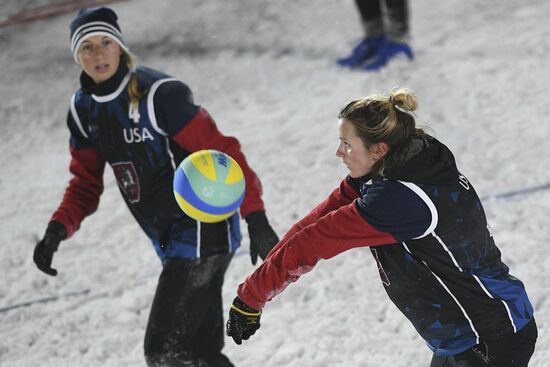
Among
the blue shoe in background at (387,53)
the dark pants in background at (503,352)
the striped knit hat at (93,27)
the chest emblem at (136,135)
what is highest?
the striped knit hat at (93,27)

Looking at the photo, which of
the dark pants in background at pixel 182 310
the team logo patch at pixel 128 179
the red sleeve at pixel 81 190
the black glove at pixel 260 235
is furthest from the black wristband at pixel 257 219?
the red sleeve at pixel 81 190

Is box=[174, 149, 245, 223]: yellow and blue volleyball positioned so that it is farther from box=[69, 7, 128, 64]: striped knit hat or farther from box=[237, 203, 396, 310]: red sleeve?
box=[69, 7, 128, 64]: striped knit hat

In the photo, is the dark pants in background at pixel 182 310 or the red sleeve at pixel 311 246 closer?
the red sleeve at pixel 311 246

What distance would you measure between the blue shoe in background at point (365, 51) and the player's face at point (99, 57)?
433 cm

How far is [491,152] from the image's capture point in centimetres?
592

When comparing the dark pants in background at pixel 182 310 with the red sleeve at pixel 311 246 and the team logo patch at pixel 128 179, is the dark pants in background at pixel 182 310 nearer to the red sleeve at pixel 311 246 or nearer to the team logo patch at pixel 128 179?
the team logo patch at pixel 128 179

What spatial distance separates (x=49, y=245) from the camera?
366 centimetres

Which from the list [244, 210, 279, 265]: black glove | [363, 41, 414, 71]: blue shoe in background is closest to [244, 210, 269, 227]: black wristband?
[244, 210, 279, 265]: black glove

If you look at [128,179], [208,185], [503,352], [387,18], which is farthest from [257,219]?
[387,18]

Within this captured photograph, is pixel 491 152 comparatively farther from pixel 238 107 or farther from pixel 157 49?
pixel 157 49

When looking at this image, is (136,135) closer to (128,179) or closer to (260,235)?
(128,179)

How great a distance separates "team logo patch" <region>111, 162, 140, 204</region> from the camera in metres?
3.50

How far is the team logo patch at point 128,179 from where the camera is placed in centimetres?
350

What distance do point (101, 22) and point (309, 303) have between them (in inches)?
79.7
